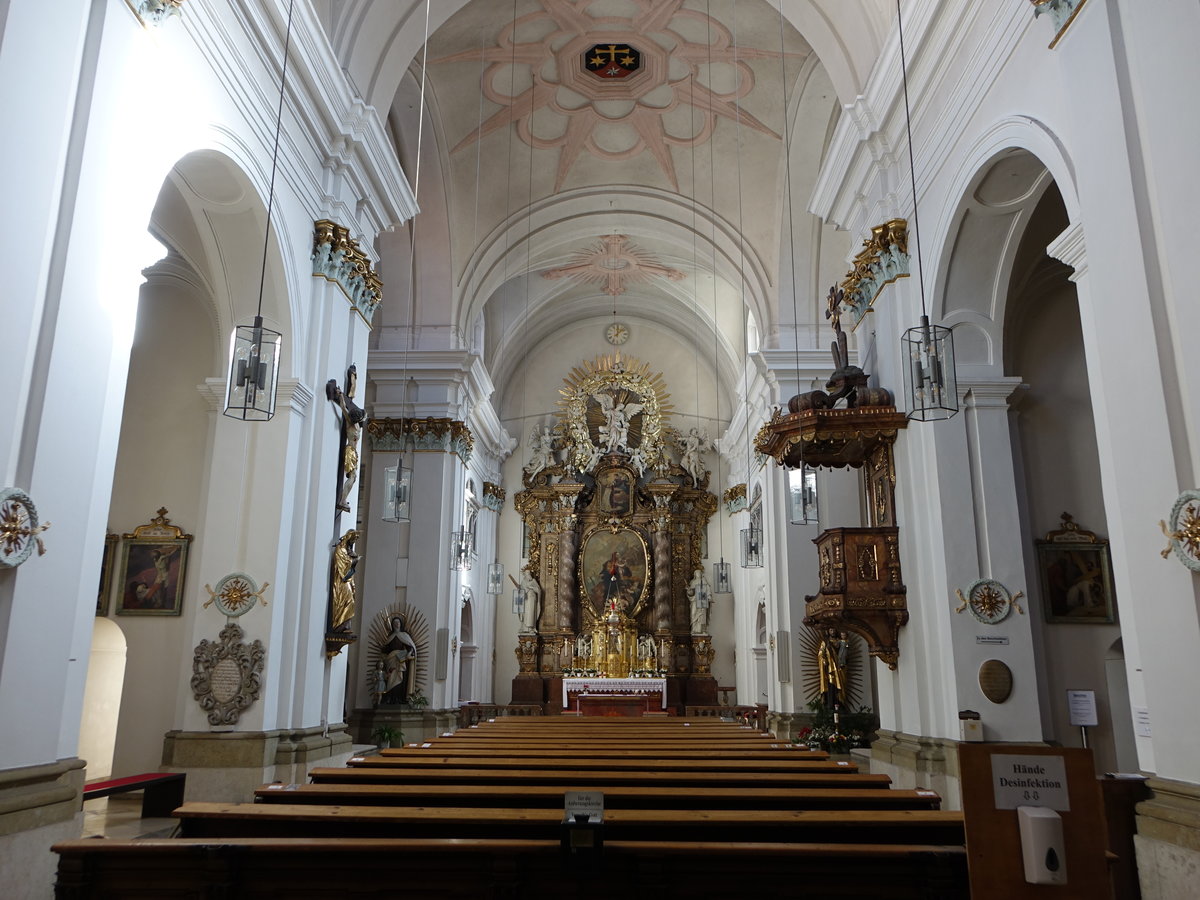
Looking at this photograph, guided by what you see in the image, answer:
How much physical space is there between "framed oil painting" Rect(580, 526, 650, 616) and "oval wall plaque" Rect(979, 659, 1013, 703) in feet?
42.6

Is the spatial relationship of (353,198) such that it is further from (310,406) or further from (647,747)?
(647,747)

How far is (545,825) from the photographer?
3.67 metres

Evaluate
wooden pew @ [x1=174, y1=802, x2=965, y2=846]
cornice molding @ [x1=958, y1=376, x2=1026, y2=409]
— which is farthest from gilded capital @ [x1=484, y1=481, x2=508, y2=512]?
wooden pew @ [x1=174, y1=802, x2=965, y2=846]

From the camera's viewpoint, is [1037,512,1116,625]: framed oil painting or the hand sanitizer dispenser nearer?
the hand sanitizer dispenser

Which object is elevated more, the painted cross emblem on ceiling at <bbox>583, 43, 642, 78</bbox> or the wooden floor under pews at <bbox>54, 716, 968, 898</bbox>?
the painted cross emblem on ceiling at <bbox>583, 43, 642, 78</bbox>

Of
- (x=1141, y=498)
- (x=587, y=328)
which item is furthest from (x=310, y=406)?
(x=587, y=328)

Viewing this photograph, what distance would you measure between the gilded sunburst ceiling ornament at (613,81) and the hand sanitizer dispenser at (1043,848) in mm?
11263

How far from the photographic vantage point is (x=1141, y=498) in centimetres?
419

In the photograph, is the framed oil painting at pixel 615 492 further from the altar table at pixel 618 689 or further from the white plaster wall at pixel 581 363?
the altar table at pixel 618 689

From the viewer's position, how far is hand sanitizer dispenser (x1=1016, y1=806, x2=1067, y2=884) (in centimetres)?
233

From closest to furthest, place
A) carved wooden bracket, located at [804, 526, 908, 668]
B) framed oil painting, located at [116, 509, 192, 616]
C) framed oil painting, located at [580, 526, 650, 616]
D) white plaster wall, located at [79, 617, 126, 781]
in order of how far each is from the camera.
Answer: carved wooden bracket, located at [804, 526, 908, 668] < framed oil painting, located at [116, 509, 192, 616] < white plaster wall, located at [79, 617, 126, 781] < framed oil painting, located at [580, 526, 650, 616]

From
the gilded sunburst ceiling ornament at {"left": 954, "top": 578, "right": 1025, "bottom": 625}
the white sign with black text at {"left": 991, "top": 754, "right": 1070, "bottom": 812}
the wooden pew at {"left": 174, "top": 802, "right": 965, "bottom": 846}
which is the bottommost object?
the wooden pew at {"left": 174, "top": 802, "right": 965, "bottom": 846}

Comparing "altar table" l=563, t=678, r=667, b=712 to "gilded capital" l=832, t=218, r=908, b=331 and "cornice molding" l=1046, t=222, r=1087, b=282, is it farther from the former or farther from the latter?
"cornice molding" l=1046, t=222, r=1087, b=282

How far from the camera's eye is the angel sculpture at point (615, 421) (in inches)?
798
